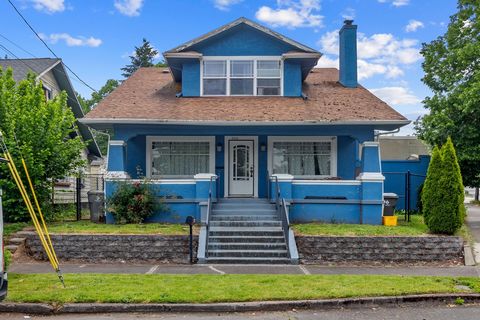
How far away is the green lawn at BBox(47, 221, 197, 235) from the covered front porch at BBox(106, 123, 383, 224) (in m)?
0.88

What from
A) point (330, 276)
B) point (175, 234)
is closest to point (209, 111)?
point (175, 234)

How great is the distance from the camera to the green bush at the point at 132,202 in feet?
45.5

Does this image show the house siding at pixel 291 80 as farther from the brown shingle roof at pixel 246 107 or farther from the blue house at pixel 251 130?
the brown shingle roof at pixel 246 107

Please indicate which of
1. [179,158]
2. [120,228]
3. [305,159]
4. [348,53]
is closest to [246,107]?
[305,159]

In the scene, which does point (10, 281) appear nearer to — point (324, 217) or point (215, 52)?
point (324, 217)

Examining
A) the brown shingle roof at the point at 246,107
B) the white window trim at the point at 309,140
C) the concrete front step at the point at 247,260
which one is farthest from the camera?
the white window trim at the point at 309,140

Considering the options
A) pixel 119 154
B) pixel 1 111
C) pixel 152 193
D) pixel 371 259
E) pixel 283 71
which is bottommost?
pixel 371 259

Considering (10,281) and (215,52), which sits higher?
(215,52)

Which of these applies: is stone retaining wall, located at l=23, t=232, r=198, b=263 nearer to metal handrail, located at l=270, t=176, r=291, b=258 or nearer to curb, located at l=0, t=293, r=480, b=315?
metal handrail, located at l=270, t=176, r=291, b=258

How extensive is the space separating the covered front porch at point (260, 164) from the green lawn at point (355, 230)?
36.7 inches

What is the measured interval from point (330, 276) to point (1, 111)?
1088 cm

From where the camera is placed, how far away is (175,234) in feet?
39.5

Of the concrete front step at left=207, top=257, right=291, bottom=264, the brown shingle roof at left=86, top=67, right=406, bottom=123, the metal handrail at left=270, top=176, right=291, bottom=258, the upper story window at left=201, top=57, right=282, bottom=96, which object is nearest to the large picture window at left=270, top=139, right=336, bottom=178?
the brown shingle roof at left=86, top=67, right=406, bottom=123

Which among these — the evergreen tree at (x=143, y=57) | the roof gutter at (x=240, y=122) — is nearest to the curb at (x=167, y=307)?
the roof gutter at (x=240, y=122)
